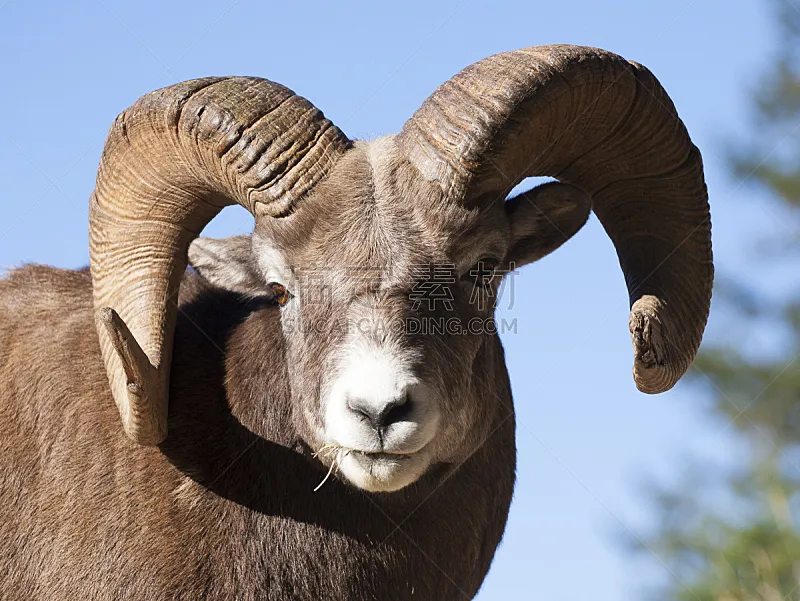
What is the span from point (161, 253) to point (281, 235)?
108 centimetres

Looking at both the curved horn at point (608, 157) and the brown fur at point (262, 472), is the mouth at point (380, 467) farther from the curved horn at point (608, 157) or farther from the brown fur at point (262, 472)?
the curved horn at point (608, 157)

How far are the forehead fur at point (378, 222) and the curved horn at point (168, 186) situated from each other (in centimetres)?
17

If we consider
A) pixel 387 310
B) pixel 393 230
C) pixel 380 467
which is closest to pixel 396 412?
pixel 380 467

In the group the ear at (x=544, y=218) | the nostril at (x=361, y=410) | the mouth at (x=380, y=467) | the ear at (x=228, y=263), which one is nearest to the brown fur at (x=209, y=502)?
the ear at (x=228, y=263)

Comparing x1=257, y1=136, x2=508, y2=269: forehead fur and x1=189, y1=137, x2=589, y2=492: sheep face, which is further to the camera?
x1=257, y1=136, x2=508, y2=269: forehead fur

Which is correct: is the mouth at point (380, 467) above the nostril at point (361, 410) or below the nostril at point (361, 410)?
below

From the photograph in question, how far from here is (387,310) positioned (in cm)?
823

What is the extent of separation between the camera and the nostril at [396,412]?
7562 mm

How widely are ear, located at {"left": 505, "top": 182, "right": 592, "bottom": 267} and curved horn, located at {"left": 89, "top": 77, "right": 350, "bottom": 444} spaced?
1.52 meters

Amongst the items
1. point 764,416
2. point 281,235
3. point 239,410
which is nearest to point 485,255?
point 281,235

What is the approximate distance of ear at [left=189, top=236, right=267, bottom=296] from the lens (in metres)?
9.73

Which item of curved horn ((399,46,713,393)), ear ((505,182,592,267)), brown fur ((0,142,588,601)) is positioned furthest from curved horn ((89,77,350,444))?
ear ((505,182,592,267))

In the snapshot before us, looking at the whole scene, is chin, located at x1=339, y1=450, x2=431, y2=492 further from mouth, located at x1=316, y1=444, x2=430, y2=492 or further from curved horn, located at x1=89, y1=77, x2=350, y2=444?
curved horn, located at x1=89, y1=77, x2=350, y2=444

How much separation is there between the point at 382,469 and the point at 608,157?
3584 mm
